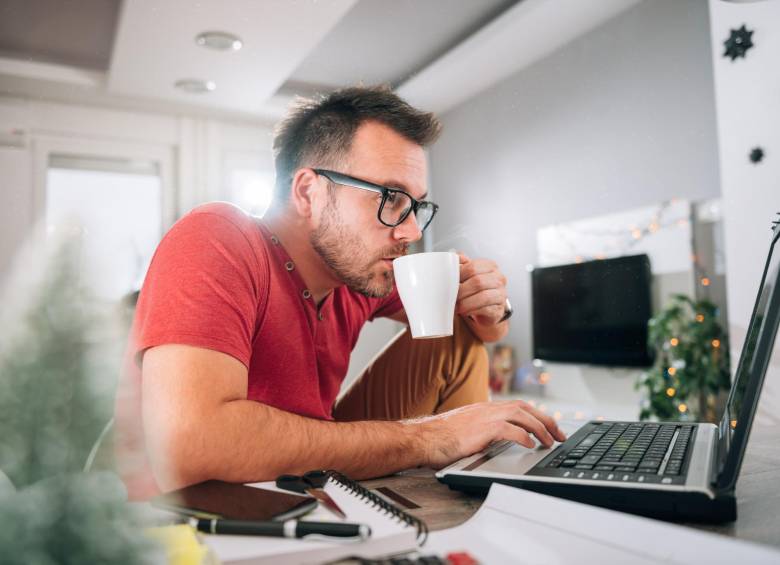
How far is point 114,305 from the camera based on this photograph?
0.19 metres

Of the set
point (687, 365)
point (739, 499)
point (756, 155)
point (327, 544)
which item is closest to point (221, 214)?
point (327, 544)

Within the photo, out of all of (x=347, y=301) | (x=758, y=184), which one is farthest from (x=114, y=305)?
(x=758, y=184)

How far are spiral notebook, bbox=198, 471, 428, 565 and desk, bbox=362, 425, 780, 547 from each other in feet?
0.18

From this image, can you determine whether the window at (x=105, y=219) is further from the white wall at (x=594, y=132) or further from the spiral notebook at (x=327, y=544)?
the white wall at (x=594, y=132)

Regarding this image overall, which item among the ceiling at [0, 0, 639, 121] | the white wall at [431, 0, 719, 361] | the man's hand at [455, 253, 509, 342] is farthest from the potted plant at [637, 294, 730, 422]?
the man's hand at [455, 253, 509, 342]

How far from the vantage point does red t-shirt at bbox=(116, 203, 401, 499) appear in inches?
24.6

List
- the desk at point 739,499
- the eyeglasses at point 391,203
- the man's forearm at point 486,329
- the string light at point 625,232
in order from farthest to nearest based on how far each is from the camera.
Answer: the string light at point 625,232, the man's forearm at point 486,329, the eyeglasses at point 391,203, the desk at point 739,499

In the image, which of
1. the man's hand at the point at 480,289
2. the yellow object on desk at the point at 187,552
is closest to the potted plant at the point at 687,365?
the man's hand at the point at 480,289

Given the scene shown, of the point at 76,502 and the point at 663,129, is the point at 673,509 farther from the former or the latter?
the point at 663,129

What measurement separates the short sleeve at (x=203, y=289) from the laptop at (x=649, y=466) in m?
0.29

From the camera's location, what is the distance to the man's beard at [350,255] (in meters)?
0.94

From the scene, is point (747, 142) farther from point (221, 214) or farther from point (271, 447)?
point (271, 447)

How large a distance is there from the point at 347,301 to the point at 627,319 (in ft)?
5.22

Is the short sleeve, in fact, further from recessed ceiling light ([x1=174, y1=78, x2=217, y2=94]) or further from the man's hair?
recessed ceiling light ([x1=174, y1=78, x2=217, y2=94])
